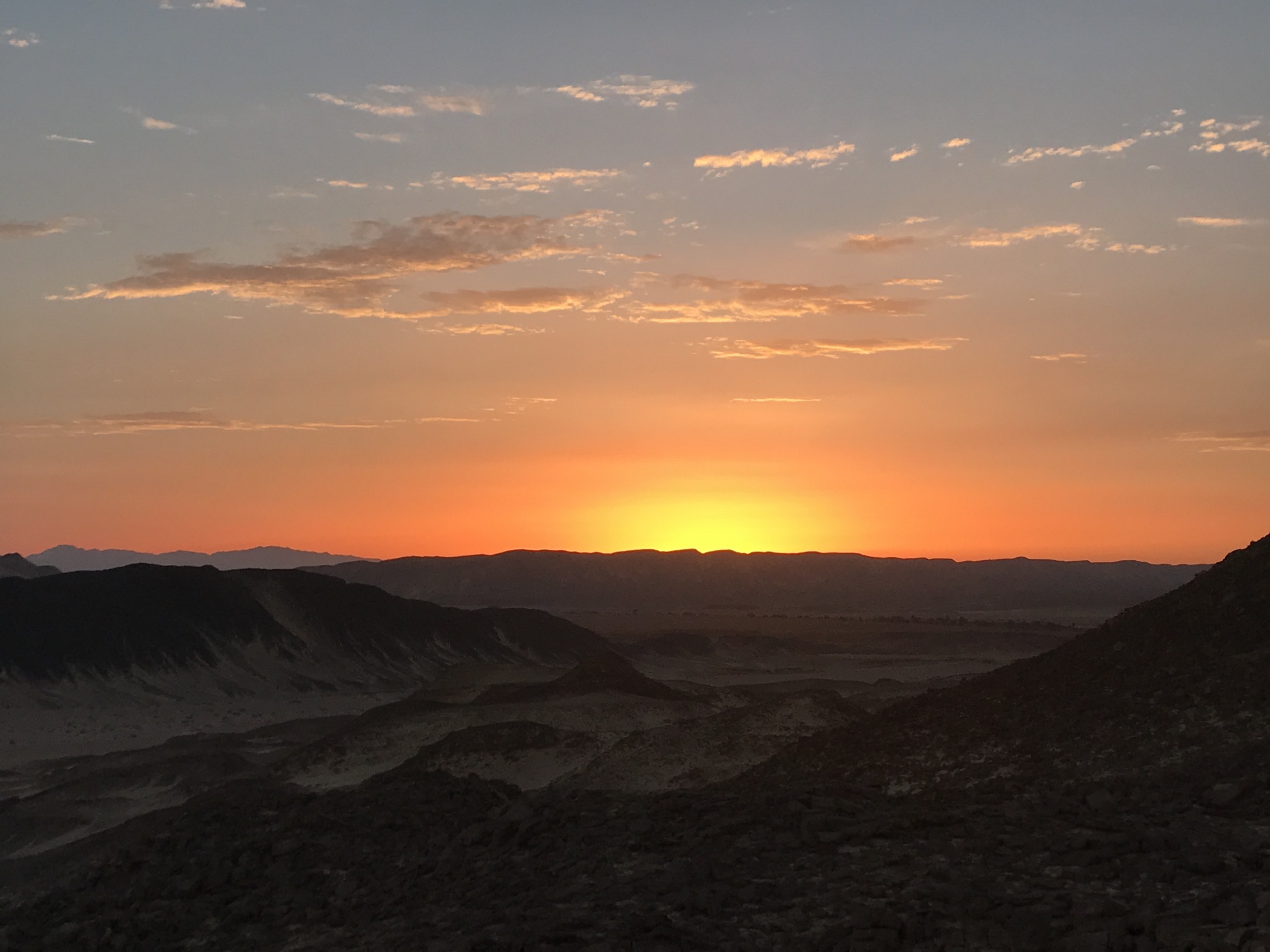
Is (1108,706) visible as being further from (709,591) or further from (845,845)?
(709,591)

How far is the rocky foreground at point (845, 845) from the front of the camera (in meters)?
10.7

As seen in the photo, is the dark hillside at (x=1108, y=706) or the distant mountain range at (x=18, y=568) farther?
the distant mountain range at (x=18, y=568)

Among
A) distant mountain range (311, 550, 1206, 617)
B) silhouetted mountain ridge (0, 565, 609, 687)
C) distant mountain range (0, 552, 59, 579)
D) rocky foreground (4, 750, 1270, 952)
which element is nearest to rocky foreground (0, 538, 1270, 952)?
rocky foreground (4, 750, 1270, 952)

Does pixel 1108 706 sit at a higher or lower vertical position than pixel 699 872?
higher

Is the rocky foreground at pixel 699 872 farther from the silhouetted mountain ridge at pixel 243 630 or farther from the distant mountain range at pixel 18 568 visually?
the distant mountain range at pixel 18 568

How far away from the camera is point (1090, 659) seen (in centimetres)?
2053

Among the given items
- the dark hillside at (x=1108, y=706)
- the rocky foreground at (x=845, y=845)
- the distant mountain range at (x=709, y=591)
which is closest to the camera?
the rocky foreground at (x=845, y=845)

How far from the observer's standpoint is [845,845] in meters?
12.9

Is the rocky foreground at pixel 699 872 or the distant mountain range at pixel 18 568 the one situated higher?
the distant mountain range at pixel 18 568

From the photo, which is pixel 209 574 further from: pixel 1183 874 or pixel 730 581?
pixel 730 581

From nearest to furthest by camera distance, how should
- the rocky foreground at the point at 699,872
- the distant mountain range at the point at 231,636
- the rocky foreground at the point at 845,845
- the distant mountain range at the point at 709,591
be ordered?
the rocky foreground at the point at 699,872
the rocky foreground at the point at 845,845
the distant mountain range at the point at 231,636
the distant mountain range at the point at 709,591

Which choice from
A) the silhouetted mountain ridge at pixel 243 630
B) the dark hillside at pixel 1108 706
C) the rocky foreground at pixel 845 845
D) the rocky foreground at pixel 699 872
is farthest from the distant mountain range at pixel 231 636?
the dark hillside at pixel 1108 706

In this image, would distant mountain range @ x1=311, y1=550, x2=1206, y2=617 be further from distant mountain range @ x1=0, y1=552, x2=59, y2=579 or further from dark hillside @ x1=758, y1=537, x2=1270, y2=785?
dark hillside @ x1=758, y1=537, x2=1270, y2=785

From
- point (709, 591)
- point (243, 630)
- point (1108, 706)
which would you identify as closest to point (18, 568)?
point (243, 630)
